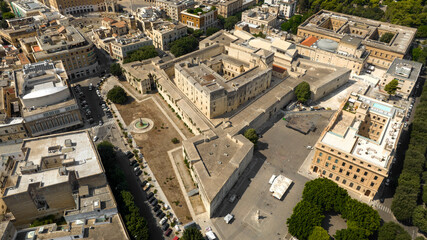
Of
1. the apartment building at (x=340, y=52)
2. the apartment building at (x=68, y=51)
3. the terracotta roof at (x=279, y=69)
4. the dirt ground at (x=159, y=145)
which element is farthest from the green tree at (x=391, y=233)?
the apartment building at (x=68, y=51)

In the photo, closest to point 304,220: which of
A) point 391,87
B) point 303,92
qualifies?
point 303,92

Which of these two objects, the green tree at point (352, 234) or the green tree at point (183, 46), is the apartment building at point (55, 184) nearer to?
the green tree at point (352, 234)

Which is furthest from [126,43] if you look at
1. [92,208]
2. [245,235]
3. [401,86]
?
[401,86]

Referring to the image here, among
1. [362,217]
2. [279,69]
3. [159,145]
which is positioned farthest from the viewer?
[279,69]

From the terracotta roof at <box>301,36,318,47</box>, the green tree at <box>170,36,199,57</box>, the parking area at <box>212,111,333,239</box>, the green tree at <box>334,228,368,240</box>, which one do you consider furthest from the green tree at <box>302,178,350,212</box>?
the green tree at <box>170,36,199,57</box>

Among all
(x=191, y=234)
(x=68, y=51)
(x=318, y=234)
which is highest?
(x=68, y=51)

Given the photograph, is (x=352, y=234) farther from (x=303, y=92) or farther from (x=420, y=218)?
(x=303, y=92)

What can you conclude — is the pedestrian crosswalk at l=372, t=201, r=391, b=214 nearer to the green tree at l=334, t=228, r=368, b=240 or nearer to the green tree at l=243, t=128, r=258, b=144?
the green tree at l=334, t=228, r=368, b=240

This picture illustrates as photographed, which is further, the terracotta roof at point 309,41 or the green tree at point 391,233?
the terracotta roof at point 309,41
